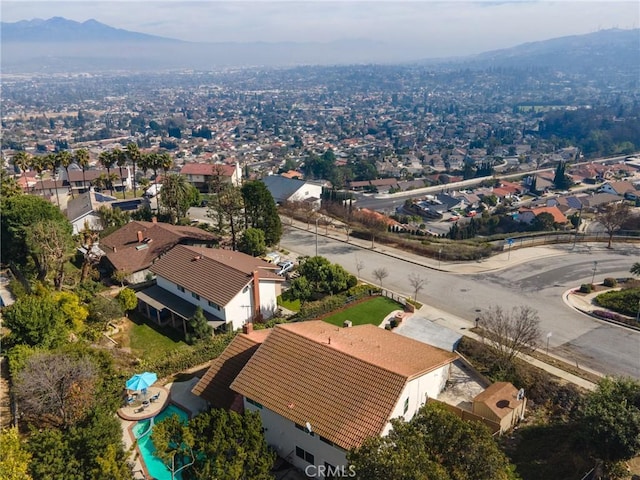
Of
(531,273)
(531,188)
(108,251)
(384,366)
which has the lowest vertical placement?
(531,188)

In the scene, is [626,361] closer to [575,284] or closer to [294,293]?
[575,284]

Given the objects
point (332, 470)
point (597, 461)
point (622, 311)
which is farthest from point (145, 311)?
point (622, 311)

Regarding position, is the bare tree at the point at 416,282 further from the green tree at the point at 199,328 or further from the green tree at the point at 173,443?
the green tree at the point at 173,443

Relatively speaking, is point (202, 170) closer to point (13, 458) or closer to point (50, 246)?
point (50, 246)

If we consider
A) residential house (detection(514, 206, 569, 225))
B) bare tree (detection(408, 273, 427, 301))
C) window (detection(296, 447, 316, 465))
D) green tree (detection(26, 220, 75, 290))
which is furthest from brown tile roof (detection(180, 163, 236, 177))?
window (detection(296, 447, 316, 465))

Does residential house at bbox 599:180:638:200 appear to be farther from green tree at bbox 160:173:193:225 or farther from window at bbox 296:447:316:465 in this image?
window at bbox 296:447:316:465

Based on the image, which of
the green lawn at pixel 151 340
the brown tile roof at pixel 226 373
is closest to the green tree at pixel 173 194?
the green lawn at pixel 151 340
